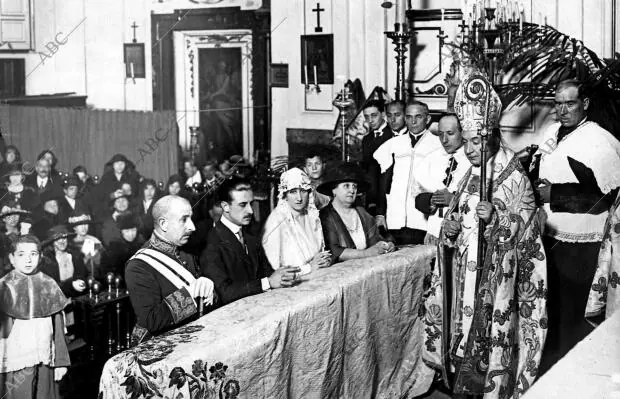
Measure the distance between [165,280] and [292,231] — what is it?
3.78ft

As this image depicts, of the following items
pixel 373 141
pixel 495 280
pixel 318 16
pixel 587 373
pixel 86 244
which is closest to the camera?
pixel 587 373

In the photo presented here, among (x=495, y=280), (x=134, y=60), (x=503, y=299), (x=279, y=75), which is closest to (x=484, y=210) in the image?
(x=495, y=280)

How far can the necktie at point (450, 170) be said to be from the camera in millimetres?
6438

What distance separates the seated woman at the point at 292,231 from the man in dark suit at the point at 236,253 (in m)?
Result: 0.34

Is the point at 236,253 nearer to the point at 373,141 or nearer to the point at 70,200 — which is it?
the point at 70,200

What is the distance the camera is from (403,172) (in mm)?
6949

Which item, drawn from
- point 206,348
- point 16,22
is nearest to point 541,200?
point 206,348

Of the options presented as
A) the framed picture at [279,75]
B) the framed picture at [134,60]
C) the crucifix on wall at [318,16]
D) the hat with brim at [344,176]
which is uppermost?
the crucifix on wall at [318,16]

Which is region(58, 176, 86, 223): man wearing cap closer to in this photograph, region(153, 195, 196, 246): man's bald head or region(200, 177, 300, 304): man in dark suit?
region(200, 177, 300, 304): man in dark suit

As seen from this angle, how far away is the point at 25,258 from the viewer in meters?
4.38

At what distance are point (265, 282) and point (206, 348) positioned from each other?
87cm

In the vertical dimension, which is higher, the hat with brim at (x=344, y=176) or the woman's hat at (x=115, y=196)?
the hat with brim at (x=344, y=176)

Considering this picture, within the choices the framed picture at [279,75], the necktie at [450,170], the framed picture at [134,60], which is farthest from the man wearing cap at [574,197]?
the framed picture at [134,60]

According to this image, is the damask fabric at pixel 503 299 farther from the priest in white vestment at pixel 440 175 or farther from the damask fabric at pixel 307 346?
the priest in white vestment at pixel 440 175
